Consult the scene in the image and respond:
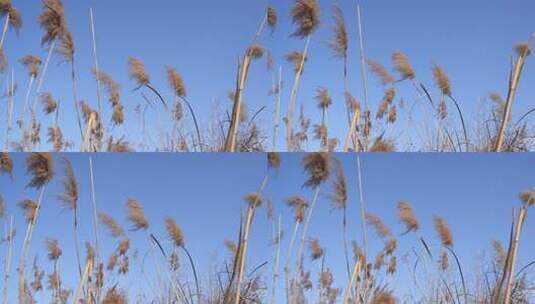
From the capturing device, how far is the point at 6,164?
265 cm

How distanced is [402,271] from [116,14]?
158cm

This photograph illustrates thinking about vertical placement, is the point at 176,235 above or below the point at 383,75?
below

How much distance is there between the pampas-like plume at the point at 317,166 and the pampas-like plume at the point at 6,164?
1217mm

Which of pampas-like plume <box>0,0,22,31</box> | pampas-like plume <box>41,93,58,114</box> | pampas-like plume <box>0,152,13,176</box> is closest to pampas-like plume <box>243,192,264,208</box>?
pampas-like plume <box>41,93,58,114</box>

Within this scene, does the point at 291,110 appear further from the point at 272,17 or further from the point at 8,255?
the point at 8,255

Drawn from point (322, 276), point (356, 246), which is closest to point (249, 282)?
point (322, 276)

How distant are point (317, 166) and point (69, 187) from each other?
3.36ft

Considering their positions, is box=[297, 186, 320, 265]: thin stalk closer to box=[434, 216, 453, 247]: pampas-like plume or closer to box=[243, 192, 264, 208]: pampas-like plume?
box=[243, 192, 264, 208]: pampas-like plume

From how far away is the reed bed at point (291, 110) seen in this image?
2.58 meters

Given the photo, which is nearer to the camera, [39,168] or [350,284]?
[350,284]

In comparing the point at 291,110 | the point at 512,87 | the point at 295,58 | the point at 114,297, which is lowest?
the point at 114,297

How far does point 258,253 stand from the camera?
8.38ft

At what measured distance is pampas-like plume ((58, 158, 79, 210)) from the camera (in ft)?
8.64

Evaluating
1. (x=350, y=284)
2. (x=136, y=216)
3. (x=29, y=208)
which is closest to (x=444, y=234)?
(x=350, y=284)
